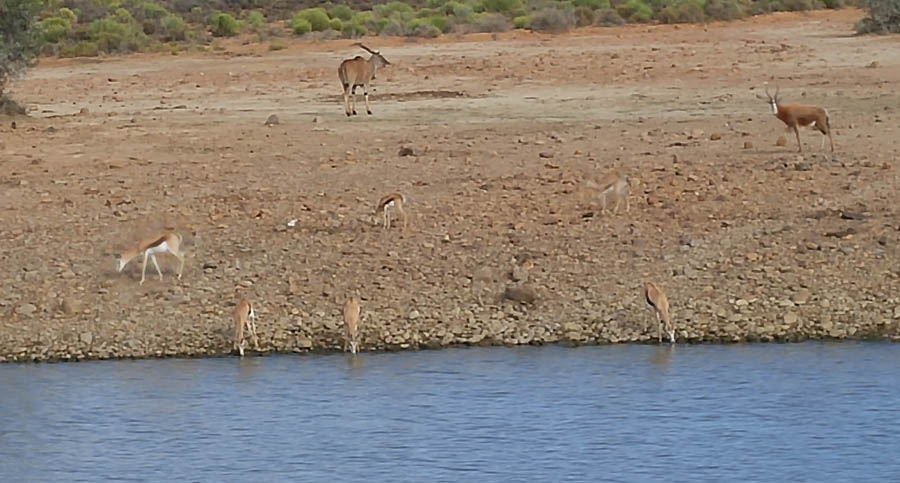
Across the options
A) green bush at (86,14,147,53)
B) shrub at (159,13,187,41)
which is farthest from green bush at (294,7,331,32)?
green bush at (86,14,147,53)

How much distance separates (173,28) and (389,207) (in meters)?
26.9

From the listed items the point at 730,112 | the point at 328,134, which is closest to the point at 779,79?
the point at 730,112

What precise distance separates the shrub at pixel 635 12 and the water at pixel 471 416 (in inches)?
1117

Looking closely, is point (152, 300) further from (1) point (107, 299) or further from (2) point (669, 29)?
(2) point (669, 29)

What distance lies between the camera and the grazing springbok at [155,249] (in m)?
13.2

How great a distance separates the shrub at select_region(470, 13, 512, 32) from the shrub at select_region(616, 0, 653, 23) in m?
2.87

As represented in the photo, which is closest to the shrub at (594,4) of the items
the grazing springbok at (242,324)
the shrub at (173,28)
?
the shrub at (173,28)

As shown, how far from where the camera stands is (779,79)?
79.2 feet

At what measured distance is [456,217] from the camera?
14.7 metres

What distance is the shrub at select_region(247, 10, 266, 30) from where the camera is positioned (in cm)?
4317

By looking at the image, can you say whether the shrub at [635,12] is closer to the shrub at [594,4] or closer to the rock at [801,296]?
the shrub at [594,4]

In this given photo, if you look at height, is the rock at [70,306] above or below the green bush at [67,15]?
below

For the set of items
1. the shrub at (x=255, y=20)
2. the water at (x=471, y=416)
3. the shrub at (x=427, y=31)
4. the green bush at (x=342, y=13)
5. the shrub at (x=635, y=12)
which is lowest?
the water at (x=471, y=416)

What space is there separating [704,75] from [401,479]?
53.7ft
